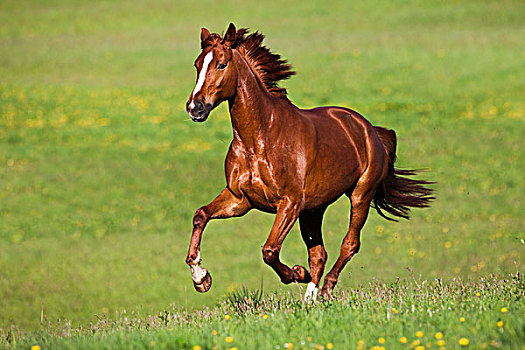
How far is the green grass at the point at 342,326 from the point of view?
5.61 m

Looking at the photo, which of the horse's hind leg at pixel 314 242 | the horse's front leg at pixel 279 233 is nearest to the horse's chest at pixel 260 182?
the horse's front leg at pixel 279 233

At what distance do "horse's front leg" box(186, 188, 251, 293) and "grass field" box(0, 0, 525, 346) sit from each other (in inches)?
82.8

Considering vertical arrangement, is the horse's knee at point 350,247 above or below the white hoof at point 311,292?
above

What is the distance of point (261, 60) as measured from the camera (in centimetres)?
728

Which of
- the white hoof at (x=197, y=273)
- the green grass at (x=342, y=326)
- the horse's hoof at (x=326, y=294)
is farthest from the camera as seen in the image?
the horse's hoof at (x=326, y=294)

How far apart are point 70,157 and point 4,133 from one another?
403 cm

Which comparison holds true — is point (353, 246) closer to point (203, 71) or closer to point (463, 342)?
point (203, 71)

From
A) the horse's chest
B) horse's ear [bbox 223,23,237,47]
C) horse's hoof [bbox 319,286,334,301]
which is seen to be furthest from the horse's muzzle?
horse's hoof [bbox 319,286,334,301]

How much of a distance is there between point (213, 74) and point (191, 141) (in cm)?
1666

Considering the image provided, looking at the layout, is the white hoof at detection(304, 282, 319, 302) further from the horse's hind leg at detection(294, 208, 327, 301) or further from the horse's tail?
the horse's tail

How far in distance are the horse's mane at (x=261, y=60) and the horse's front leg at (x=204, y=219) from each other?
1089 mm

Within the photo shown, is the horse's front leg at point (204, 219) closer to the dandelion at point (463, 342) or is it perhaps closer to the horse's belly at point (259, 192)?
the horse's belly at point (259, 192)

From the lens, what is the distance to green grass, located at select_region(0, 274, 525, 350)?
18.4 ft

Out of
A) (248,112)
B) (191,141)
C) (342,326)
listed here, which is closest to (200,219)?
(248,112)
